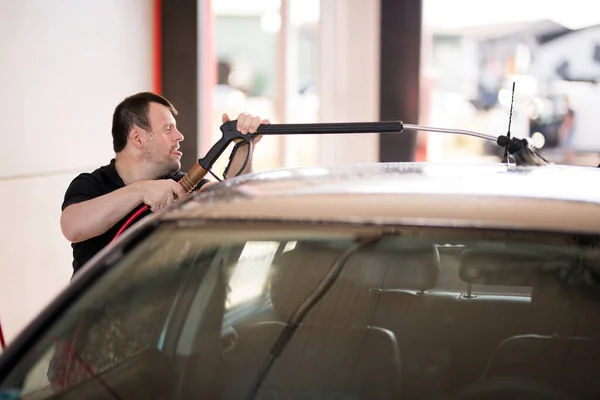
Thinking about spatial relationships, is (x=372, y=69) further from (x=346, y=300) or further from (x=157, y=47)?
(x=346, y=300)

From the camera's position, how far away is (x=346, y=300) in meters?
2.37

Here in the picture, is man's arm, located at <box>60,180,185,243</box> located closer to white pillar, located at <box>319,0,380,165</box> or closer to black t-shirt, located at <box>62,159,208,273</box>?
black t-shirt, located at <box>62,159,208,273</box>

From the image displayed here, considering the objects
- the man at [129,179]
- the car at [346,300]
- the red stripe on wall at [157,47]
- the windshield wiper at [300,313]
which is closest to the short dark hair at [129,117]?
the man at [129,179]

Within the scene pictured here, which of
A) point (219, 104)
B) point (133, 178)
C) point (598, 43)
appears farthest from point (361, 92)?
point (133, 178)

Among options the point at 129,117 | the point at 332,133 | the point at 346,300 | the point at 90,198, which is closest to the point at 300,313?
the point at 346,300

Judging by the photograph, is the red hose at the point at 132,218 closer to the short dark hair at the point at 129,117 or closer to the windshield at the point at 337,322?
the short dark hair at the point at 129,117

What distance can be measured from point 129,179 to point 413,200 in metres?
1.85

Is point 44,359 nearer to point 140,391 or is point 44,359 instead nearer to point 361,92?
point 140,391

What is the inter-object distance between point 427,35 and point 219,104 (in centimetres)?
165

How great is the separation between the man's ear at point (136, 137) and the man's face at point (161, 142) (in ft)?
0.09

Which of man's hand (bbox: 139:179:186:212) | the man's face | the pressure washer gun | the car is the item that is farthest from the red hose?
the car

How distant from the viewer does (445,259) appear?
2396mm

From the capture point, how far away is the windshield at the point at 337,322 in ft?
7.03

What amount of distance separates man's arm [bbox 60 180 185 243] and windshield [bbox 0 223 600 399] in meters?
0.72
